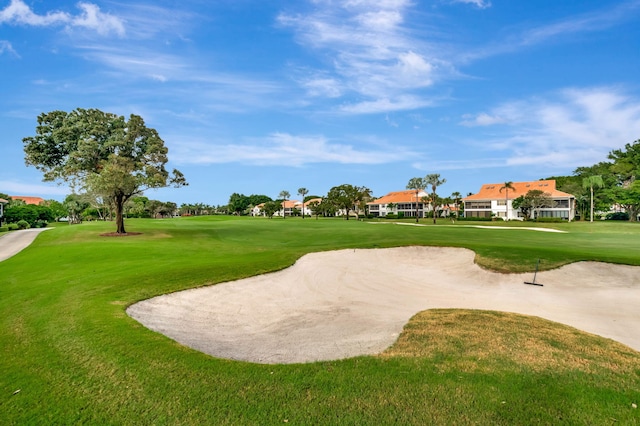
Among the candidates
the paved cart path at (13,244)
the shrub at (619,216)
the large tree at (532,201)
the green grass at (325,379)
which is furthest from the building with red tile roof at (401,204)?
the green grass at (325,379)

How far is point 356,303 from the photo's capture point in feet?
39.5

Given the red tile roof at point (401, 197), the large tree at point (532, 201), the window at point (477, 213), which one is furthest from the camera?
the red tile roof at point (401, 197)

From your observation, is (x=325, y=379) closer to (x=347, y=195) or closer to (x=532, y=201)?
(x=532, y=201)

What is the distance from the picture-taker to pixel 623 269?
50.4 ft

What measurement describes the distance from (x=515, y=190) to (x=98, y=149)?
291ft

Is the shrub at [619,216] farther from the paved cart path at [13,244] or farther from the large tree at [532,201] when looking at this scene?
the paved cart path at [13,244]

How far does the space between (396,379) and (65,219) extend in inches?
5393

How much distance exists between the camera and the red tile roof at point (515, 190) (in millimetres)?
82188

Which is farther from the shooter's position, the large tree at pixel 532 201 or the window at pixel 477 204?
the window at pixel 477 204

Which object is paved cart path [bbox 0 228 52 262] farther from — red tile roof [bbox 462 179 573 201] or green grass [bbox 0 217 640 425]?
red tile roof [bbox 462 179 573 201]

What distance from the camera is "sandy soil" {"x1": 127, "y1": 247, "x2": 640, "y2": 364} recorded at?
8.01 meters

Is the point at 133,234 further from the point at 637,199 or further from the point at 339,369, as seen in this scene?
the point at 637,199

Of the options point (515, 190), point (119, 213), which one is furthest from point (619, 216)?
point (119, 213)

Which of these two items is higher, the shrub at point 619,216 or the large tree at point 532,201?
the large tree at point 532,201
